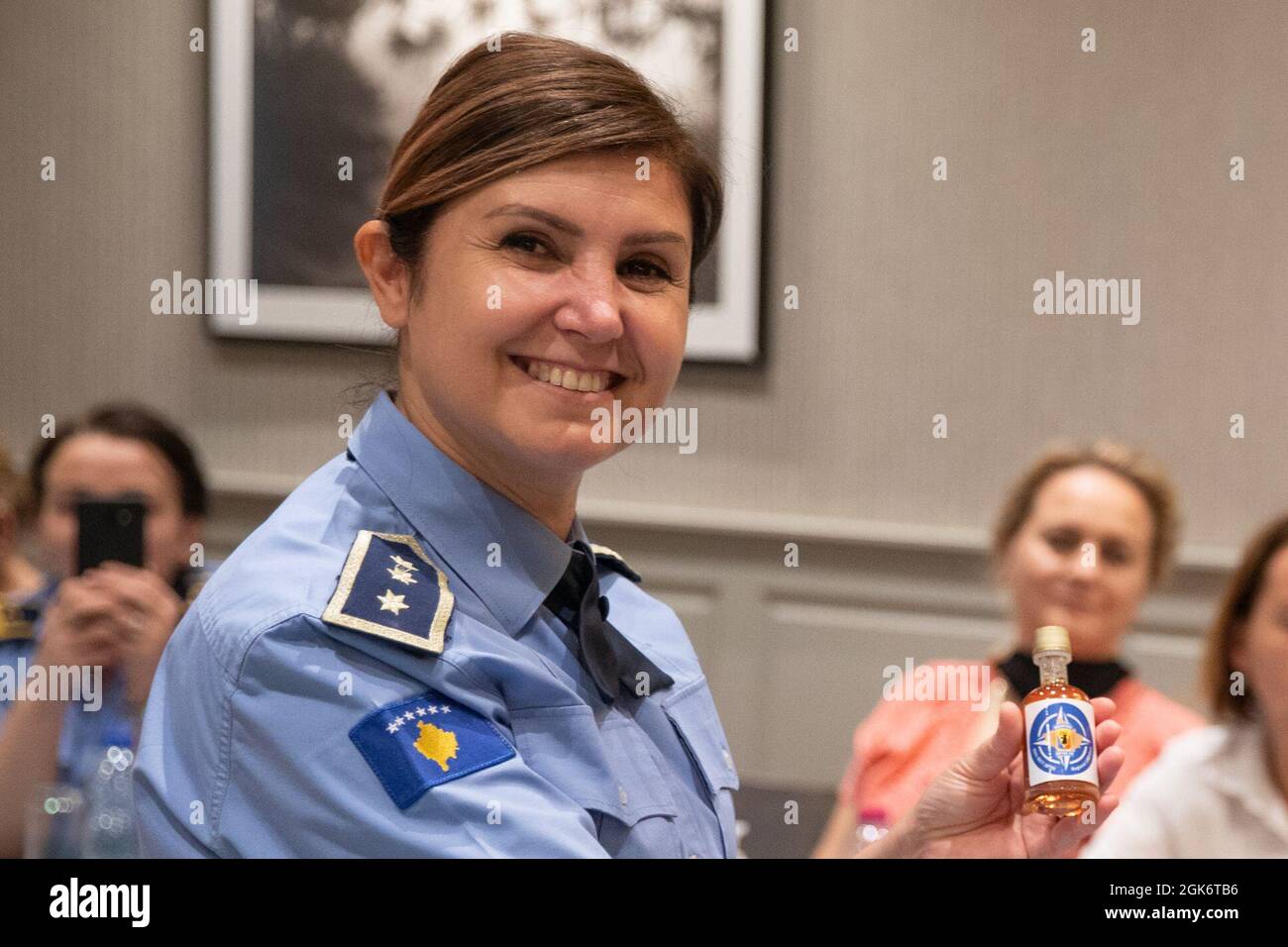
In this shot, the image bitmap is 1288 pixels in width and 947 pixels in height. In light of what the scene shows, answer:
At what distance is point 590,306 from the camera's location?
96cm

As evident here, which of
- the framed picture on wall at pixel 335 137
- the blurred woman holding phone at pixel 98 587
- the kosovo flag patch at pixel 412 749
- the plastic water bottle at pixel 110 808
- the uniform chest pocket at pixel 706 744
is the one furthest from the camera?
the framed picture on wall at pixel 335 137

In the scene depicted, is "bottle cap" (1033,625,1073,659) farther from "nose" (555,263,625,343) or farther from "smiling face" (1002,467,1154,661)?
"smiling face" (1002,467,1154,661)

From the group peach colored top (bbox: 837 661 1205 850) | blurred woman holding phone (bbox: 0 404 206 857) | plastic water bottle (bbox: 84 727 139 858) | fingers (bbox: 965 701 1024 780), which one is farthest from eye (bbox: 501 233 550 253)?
peach colored top (bbox: 837 661 1205 850)

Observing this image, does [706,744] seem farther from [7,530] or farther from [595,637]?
[7,530]

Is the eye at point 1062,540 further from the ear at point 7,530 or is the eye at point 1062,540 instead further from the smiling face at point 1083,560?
the ear at point 7,530

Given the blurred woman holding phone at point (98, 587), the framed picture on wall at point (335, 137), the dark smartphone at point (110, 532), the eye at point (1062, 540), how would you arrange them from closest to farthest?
the blurred woman holding phone at point (98, 587)
the dark smartphone at point (110, 532)
the eye at point (1062, 540)
the framed picture on wall at point (335, 137)

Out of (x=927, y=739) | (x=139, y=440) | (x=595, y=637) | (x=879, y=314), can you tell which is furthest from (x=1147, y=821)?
(x=879, y=314)

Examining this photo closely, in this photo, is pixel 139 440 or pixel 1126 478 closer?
pixel 139 440

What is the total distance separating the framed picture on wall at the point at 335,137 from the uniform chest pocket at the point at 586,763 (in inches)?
80.2

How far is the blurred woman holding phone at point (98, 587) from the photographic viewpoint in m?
1.47

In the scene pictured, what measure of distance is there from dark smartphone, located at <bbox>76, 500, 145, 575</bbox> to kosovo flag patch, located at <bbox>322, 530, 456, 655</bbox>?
82 cm

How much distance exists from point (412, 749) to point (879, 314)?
7.52 ft

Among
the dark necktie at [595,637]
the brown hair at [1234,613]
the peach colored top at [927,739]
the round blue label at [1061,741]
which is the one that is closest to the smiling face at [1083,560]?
the peach colored top at [927,739]
